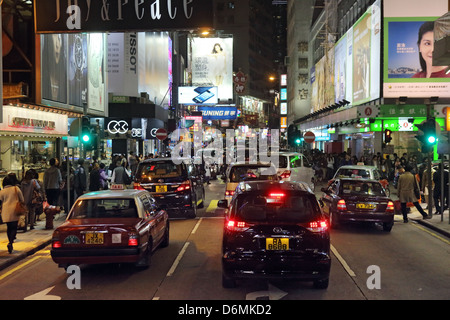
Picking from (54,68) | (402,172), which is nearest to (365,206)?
(402,172)

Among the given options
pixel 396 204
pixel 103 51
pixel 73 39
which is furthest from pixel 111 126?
pixel 396 204

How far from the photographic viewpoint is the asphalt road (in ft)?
23.9

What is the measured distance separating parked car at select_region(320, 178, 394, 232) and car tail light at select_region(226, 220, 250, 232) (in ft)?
19.5

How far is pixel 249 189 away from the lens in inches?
299

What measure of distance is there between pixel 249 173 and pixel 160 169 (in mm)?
2662

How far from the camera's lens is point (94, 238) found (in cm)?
816

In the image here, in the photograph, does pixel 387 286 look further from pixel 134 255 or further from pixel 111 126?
pixel 111 126

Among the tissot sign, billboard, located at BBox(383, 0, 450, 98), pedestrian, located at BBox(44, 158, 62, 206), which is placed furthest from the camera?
billboard, located at BBox(383, 0, 450, 98)

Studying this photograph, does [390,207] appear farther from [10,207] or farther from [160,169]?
[10,207]

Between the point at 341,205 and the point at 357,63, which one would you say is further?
the point at 357,63

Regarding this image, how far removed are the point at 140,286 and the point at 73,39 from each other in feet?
48.1

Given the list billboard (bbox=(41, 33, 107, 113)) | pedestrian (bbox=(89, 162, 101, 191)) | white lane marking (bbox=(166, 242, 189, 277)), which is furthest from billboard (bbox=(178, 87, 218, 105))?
white lane marking (bbox=(166, 242, 189, 277))

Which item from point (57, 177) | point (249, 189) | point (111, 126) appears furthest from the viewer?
point (111, 126)

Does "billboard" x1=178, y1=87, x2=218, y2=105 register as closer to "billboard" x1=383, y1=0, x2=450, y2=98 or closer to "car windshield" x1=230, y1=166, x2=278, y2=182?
"billboard" x1=383, y1=0, x2=450, y2=98
